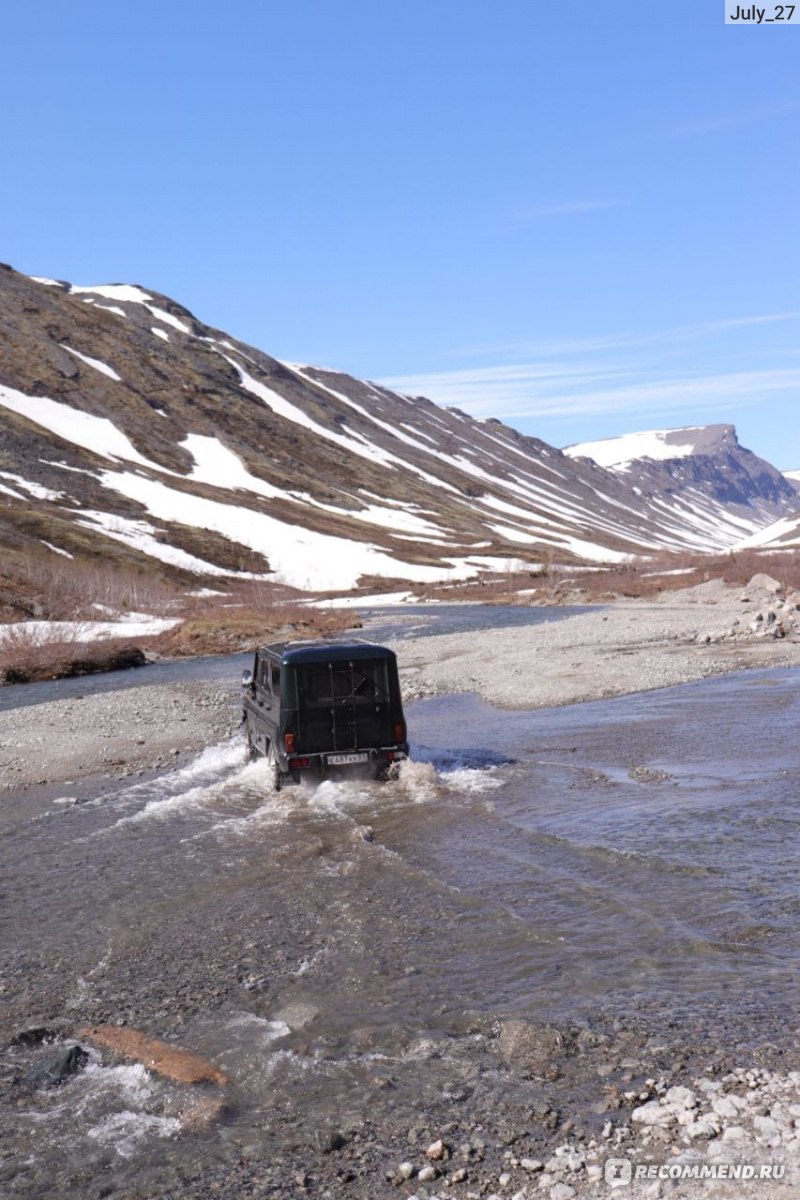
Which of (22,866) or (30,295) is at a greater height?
(30,295)

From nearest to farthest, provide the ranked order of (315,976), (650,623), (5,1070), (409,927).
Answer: (5,1070) → (315,976) → (409,927) → (650,623)

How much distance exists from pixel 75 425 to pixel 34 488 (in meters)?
34.7

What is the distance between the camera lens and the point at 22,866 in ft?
52.0

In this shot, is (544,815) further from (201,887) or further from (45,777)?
(45,777)

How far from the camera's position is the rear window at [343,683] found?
61.3 ft

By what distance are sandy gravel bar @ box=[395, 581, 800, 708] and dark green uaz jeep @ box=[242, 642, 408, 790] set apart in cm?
1230

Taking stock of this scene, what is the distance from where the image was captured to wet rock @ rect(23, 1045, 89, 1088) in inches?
356

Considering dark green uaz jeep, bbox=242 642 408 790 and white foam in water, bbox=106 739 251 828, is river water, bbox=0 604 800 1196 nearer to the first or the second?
white foam in water, bbox=106 739 251 828

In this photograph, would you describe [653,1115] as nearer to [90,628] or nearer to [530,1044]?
[530,1044]

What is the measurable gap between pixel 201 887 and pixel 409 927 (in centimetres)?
354

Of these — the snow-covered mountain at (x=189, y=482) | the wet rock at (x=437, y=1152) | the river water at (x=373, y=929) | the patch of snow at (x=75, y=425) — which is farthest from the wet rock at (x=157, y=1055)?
the patch of snow at (x=75, y=425)

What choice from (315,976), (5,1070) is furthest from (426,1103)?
(5,1070)
